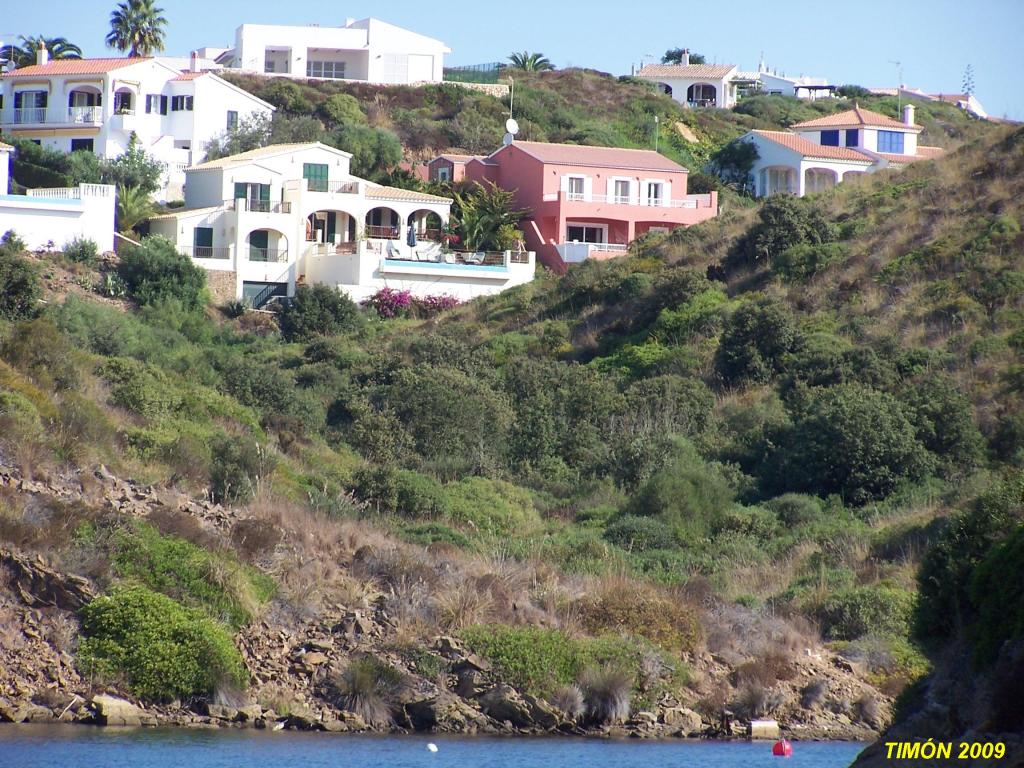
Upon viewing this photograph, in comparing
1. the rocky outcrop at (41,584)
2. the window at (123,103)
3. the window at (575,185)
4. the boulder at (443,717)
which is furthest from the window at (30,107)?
the boulder at (443,717)

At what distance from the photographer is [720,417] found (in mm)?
45406

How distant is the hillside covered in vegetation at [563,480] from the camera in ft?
87.9

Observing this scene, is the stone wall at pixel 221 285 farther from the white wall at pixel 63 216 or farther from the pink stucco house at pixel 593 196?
the pink stucco house at pixel 593 196

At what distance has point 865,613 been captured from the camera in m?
30.6

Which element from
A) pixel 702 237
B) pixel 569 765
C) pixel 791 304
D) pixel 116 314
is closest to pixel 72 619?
pixel 569 765

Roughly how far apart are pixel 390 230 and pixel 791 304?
1869 cm

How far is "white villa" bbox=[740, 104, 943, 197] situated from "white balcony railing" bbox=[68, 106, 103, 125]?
98.6ft

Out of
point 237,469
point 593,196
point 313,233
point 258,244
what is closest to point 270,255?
point 258,244

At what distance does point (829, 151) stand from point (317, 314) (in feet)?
96.8

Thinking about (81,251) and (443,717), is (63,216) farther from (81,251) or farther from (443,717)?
(443,717)

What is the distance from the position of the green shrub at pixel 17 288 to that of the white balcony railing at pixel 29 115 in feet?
74.3

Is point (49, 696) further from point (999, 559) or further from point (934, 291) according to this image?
point (934, 291)

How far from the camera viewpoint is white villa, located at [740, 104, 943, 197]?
75.1 metres

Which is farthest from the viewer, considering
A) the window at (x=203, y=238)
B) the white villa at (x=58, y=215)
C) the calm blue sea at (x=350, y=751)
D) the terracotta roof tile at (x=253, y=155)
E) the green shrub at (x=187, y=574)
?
the terracotta roof tile at (x=253, y=155)
